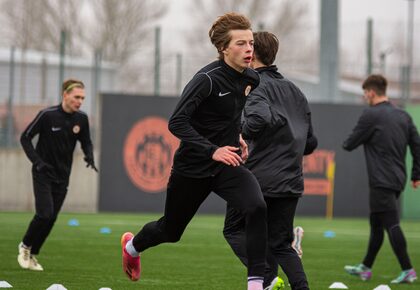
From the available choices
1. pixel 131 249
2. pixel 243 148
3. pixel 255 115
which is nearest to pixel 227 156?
pixel 243 148

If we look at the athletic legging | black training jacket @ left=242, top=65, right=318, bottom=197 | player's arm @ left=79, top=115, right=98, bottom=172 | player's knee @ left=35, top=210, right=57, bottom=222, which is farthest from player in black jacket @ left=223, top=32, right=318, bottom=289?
player's arm @ left=79, top=115, right=98, bottom=172

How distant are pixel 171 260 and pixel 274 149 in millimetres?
4582

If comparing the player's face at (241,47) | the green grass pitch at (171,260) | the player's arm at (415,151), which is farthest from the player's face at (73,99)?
the player's face at (241,47)

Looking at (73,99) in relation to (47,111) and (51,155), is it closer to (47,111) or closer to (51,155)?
(47,111)

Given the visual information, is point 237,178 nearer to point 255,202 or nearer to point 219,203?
point 255,202

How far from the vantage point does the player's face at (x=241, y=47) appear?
7949mm

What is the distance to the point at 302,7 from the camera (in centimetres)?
5756

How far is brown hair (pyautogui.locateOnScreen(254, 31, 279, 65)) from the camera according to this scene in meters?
8.42

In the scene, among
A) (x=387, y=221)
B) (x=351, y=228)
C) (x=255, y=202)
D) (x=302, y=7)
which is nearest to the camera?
(x=255, y=202)

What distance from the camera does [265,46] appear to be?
27.7 feet

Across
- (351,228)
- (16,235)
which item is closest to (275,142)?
(16,235)

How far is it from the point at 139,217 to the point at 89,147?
9.79 m

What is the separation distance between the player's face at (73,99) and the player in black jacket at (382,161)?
2869 millimetres

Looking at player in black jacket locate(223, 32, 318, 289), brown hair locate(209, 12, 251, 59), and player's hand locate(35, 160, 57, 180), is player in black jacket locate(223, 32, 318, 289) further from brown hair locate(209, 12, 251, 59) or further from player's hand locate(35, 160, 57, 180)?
player's hand locate(35, 160, 57, 180)
